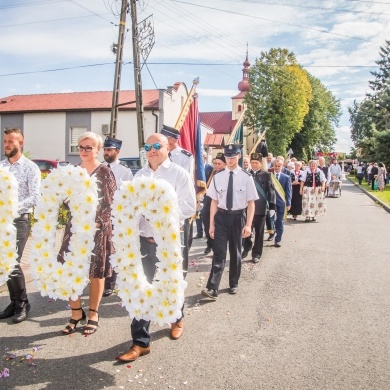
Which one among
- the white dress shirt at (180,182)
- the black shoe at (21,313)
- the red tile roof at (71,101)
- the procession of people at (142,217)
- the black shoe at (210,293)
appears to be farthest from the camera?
the red tile roof at (71,101)

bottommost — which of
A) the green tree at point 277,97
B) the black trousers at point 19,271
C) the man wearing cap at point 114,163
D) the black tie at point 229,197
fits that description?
the black trousers at point 19,271

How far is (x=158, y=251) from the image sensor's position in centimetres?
405

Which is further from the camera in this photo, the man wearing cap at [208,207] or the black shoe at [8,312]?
the man wearing cap at [208,207]

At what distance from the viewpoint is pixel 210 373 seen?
383 centimetres

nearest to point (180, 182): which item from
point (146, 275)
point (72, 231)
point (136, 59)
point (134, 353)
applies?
point (146, 275)

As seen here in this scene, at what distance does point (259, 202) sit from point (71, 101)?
29163mm

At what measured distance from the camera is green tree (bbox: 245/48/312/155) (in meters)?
47.9

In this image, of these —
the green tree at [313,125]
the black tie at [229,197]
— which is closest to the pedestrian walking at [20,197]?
the black tie at [229,197]

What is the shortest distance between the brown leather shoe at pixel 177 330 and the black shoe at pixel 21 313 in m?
1.80

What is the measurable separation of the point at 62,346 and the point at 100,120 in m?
29.4

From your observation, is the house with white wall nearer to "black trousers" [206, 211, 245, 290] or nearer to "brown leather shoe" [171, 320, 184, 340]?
"black trousers" [206, 211, 245, 290]

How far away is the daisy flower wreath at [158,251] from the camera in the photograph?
156 inches

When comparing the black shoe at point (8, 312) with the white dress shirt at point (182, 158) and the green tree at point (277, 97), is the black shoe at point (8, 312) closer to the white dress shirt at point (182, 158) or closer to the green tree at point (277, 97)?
the white dress shirt at point (182, 158)

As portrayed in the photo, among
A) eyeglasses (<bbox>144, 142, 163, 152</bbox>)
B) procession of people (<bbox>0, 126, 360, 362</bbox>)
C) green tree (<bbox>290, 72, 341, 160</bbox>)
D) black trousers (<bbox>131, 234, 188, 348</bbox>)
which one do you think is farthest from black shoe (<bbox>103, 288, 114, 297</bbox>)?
green tree (<bbox>290, 72, 341, 160</bbox>)
